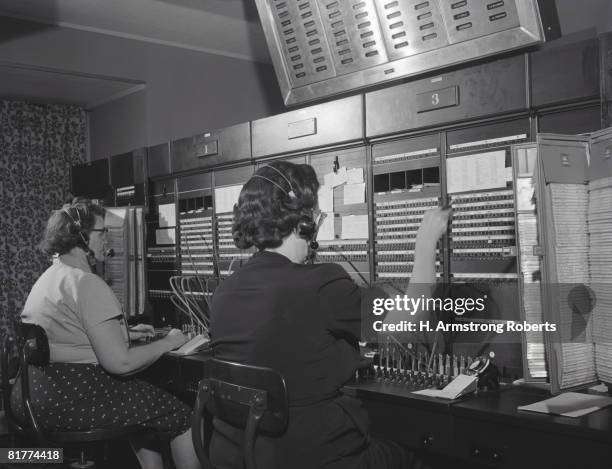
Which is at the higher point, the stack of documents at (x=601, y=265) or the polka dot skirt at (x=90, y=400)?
the stack of documents at (x=601, y=265)

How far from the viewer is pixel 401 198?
2.69 metres

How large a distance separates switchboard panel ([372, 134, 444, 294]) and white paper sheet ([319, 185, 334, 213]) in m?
0.25

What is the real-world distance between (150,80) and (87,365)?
277 centimetres

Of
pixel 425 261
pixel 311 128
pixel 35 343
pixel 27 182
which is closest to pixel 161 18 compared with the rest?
pixel 27 182

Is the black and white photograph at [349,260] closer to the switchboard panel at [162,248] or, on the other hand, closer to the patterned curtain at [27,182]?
the switchboard panel at [162,248]

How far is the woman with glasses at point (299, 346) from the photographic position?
1.67 metres

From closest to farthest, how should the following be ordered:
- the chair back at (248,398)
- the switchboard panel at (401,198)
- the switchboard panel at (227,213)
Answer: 1. the chair back at (248,398)
2. the switchboard panel at (401,198)
3. the switchboard panel at (227,213)

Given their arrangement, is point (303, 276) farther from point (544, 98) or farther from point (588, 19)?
point (588, 19)

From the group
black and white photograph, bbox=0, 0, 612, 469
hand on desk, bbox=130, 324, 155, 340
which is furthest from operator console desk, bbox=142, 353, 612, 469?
hand on desk, bbox=130, 324, 155, 340

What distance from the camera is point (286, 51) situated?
125 inches

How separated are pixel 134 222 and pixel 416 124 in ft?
7.21

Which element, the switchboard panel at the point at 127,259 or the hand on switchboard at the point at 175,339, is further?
the switchboard panel at the point at 127,259

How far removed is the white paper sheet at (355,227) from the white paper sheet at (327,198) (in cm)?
10

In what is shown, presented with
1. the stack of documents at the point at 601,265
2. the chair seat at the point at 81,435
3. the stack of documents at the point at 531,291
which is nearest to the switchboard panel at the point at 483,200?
the stack of documents at the point at 531,291
